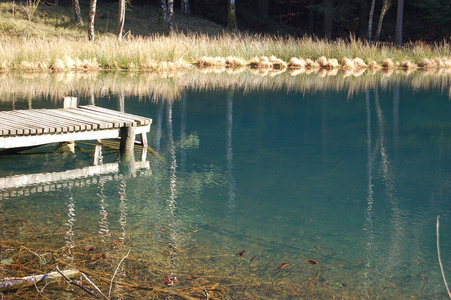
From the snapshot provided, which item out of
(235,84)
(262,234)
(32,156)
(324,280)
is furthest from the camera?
(235,84)

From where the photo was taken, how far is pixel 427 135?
838 centimetres

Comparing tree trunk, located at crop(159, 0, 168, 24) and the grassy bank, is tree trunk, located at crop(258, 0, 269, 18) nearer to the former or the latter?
tree trunk, located at crop(159, 0, 168, 24)

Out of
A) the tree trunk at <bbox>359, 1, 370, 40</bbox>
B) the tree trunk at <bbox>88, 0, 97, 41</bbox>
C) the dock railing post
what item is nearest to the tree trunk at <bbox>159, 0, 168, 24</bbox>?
the tree trunk at <bbox>88, 0, 97, 41</bbox>

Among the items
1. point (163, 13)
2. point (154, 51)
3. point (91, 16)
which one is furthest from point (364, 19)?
point (154, 51)

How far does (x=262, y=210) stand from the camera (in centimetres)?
487

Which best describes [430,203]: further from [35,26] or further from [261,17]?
[261,17]

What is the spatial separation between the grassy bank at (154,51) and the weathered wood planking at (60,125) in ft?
31.7

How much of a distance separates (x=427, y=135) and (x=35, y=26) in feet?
64.1

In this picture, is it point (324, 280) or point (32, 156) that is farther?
point (32, 156)

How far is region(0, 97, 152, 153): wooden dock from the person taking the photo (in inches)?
221

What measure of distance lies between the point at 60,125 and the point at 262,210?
241cm

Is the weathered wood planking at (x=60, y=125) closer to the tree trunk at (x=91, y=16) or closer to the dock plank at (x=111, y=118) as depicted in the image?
the dock plank at (x=111, y=118)

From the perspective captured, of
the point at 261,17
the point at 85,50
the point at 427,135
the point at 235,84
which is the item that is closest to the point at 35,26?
the point at 85,50

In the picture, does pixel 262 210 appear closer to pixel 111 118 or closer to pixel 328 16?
pixel 111 118
